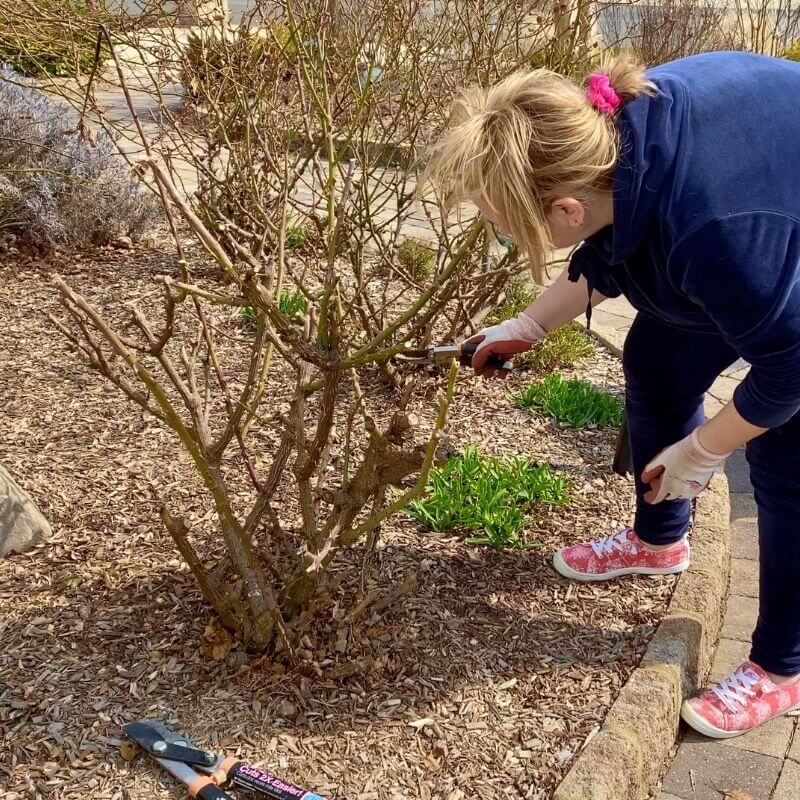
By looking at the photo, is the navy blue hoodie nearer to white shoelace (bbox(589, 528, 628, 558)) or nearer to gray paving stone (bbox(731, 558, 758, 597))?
white shoelace (bbox(589, 528, 628, 558))

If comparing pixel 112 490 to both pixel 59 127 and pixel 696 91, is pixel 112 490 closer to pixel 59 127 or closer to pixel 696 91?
pixel 696 91

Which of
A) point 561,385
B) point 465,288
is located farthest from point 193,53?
point 561,385

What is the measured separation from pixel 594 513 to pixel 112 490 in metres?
1.66

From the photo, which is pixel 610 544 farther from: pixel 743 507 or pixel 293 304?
pixel 293 304

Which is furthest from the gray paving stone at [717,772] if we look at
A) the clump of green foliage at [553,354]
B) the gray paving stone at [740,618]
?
the clump of green foliage at [553,354]

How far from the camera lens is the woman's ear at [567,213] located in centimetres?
173

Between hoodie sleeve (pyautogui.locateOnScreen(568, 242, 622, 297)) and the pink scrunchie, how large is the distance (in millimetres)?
361

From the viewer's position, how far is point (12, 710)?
7.14 feet

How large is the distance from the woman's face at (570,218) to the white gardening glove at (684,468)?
A: 57 centimetres

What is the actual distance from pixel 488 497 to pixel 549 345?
1.29 meters

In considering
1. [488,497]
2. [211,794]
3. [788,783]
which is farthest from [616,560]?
[211,794]

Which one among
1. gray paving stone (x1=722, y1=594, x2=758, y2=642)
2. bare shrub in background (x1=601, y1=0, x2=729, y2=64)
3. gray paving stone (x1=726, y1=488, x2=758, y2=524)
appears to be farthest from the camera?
bare shrub in background (x1=601, y1=0, x2=729, y2=64)

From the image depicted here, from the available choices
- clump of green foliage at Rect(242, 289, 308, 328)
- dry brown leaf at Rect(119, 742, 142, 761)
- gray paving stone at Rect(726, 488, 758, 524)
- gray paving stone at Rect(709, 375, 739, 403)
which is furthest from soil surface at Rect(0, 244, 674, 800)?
gray paving stone at Rect(709, 375, 739, 403)

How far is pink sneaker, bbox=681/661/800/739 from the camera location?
242 cm
